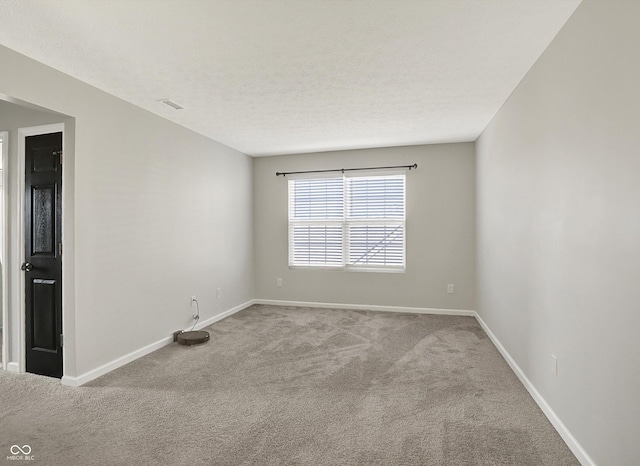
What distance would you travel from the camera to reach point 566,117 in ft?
6.79

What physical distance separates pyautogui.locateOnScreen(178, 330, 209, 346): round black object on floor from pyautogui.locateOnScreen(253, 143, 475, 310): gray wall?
1995 mm

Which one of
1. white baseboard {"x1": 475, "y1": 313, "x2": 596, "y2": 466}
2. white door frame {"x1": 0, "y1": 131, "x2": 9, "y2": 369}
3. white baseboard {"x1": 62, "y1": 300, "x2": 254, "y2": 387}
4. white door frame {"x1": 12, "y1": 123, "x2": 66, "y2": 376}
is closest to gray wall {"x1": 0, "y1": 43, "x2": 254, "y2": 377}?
white baseboard {"x1": 62, "y1": 300, "x2": 254, "y2": 387}

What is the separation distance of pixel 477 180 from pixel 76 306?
15.5ft

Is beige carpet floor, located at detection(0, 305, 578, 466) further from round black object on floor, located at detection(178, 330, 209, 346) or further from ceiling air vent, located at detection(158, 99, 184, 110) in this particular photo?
ceiling air vent, located at detection(158, 99, 184, 110)

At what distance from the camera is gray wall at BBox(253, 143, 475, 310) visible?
16.4 feet

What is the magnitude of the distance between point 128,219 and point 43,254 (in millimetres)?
732

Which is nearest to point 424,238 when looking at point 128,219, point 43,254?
point 128,219

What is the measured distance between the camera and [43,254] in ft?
10.2

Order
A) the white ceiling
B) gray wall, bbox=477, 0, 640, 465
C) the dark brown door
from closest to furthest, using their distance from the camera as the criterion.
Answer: gray wall, bbox=477, 0, 640, 465
the white ceiling
the dark brown door

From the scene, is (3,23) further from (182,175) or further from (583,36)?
(583,36)

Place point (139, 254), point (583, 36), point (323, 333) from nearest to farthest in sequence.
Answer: point (583, 36)
point (139, 254)
point (323, 333)

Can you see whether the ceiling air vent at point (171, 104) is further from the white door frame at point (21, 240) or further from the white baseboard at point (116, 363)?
the white baseboard at point (116, 363)

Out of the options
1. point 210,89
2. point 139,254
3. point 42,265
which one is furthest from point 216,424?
point 210,89

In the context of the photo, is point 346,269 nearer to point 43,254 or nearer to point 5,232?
point 43,254
